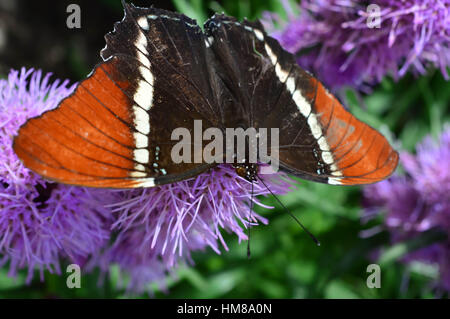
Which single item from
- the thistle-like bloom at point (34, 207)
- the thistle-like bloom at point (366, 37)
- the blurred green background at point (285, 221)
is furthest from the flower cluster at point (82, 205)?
the thistle-like bloom at point (366, 37)

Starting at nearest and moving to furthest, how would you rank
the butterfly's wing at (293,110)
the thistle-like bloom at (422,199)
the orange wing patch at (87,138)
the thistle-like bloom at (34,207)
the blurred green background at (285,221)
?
the orange wing patch at (87,138) → the thistle-like bloom at (34,207) → the butterfly's wing at (293,110) → the thistle-like bloom at (422,199) → the blurred green background at (285,221)

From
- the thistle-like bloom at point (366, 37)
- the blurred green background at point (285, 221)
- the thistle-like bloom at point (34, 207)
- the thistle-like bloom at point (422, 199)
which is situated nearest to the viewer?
the thistle-like bloom at point (34, 207)

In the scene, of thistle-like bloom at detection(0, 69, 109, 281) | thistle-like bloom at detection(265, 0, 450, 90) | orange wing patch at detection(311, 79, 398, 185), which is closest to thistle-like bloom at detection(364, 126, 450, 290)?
thistle-like bloom at detection(265, 0, 450, 90)

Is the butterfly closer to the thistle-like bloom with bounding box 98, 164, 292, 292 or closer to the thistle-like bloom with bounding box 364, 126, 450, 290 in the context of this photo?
the thistle-like bloom with bounding box 98, 164, 292, 292

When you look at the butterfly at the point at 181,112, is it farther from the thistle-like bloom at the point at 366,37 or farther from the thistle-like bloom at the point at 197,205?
the thistle-like bloom at the point at 366,37
